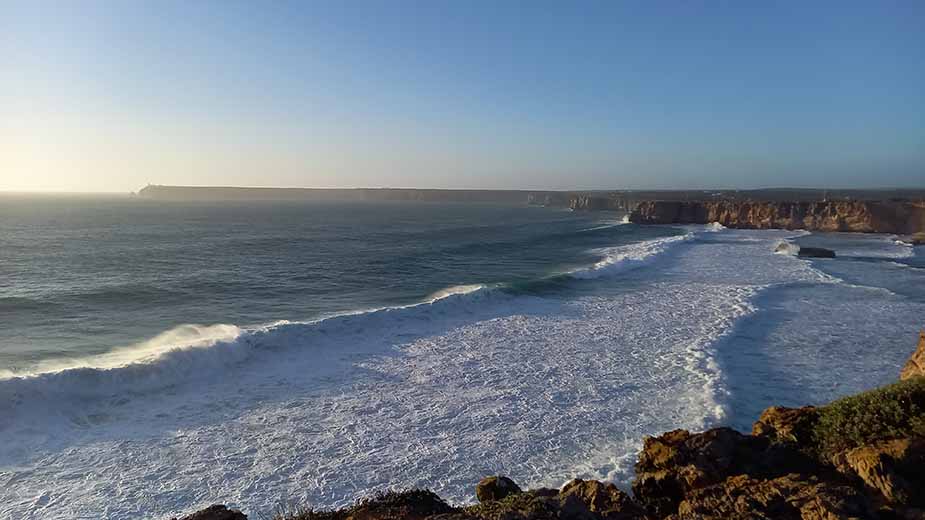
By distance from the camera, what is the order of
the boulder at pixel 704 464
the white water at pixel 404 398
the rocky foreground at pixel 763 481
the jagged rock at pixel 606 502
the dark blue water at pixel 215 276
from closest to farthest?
the rocky foreground at pixel 763 481 < the jagged rock at pixel 606 502 < the boulder at pixel 704 464 < the white water at pixel 404 398 < the dark blue water at pixel 215 276

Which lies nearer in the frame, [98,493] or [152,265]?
[98,493]

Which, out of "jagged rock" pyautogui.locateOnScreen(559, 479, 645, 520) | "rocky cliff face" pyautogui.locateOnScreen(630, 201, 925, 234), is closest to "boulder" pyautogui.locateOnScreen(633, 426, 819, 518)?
"jagged rock" pyautogui.locateOnScreen(559, 479, 645, 520)

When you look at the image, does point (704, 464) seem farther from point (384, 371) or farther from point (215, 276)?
point (215, 276)

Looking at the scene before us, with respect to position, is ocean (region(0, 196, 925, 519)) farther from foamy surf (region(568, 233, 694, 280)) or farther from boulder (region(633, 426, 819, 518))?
boulder (region(633, 426, 819, 518))

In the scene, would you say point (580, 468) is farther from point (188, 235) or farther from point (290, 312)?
point (188, 235)

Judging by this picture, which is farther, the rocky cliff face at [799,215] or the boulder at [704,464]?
the rocky cliff face at [799,215]

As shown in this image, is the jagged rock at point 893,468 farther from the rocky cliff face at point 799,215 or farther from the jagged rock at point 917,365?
the rocky cliff face at point 799,215

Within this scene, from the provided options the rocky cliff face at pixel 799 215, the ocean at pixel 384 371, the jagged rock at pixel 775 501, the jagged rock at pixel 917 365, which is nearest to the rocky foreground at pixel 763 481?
the jagged rock at pixel 775 501

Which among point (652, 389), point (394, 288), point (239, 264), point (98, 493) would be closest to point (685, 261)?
point (394, 288)
